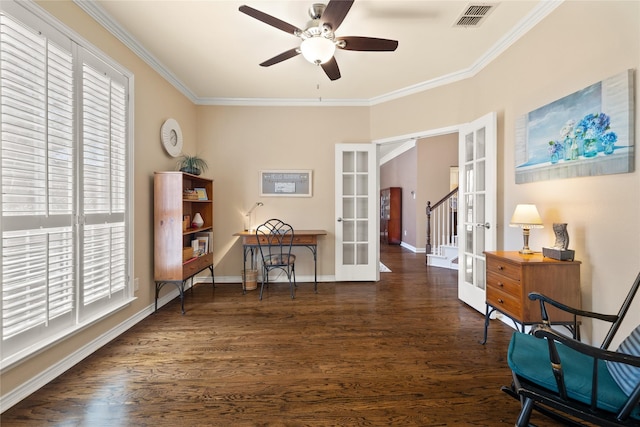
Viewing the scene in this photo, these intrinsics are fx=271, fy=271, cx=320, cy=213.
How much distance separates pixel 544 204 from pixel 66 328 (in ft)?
12.5

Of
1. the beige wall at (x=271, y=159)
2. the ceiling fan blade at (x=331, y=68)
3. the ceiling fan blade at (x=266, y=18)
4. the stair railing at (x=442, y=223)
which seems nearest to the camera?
the ceiling fan blade at (x=266, y=18)

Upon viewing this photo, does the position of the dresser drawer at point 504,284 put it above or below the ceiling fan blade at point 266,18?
below

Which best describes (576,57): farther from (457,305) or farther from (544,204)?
(457,305)

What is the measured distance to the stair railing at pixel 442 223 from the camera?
18.6ft

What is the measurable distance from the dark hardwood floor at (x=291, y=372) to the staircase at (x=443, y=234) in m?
2.33

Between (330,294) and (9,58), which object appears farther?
(330,294)

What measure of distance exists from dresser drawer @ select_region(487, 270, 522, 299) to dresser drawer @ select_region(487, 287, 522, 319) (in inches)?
1.1

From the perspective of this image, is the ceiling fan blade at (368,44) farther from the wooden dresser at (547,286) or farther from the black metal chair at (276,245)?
the black metal chair at (276,245)

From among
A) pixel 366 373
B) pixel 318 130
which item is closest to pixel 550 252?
pixel 366 373

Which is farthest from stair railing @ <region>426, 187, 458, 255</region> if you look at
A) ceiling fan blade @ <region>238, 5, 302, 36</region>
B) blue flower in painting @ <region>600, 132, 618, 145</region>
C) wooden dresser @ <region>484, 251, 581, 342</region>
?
ceiling fan blade @ <region>238, 5, 302, 36</region>

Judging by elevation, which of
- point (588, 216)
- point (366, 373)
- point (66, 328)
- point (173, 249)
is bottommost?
point (366, 373)

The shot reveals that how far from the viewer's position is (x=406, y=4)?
2145mm

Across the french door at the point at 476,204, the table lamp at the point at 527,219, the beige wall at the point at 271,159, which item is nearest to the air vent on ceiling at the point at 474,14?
the french door at the point at 476,204

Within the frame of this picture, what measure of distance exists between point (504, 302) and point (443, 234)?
388cm
